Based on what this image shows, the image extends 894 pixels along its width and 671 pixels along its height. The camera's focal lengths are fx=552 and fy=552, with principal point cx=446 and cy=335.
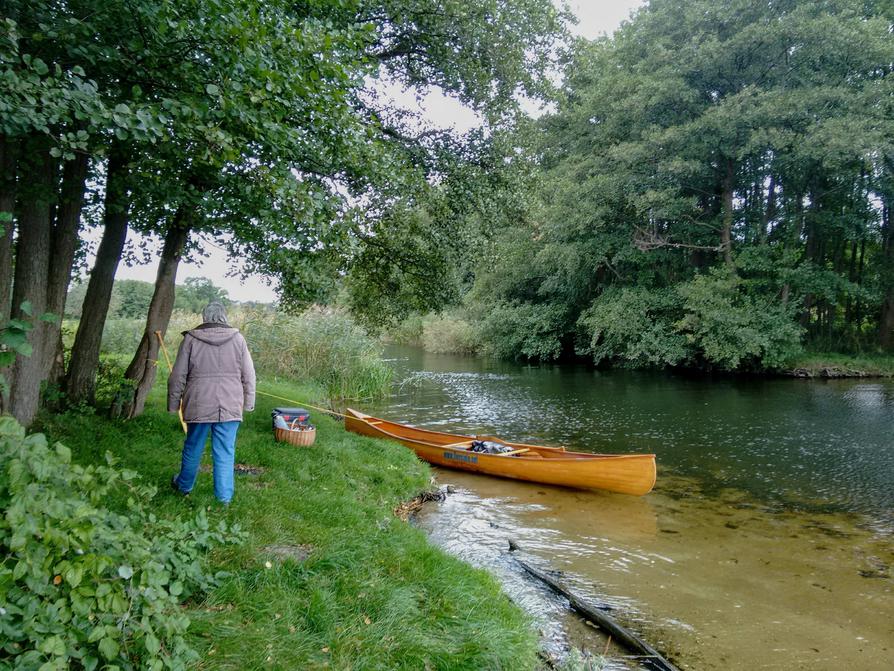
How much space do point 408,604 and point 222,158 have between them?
3.59 meters

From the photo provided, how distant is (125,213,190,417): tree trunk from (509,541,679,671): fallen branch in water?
17.8ft

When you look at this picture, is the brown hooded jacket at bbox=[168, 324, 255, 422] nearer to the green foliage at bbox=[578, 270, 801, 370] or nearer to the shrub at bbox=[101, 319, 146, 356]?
the shrub at bbox=[101, 319, 146, 356]

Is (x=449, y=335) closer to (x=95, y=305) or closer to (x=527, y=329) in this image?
(x=527, y=329)

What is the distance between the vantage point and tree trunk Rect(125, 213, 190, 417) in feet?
23.3

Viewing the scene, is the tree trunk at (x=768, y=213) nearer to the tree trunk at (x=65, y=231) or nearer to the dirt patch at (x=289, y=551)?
the dirt patch at (x=289, y=551)

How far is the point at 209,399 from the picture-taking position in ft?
16.3

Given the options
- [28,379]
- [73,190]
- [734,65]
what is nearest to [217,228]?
[73,190]

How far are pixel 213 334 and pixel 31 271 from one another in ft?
6.04

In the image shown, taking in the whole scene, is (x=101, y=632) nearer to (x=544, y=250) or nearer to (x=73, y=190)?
(x=73, y=190)

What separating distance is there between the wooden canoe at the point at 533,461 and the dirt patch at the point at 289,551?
518cm

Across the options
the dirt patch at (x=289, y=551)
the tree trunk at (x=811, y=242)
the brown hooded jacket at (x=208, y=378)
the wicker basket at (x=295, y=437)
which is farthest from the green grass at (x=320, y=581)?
the tree trunk at (x=811, y=242)

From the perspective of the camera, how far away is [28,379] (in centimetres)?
539

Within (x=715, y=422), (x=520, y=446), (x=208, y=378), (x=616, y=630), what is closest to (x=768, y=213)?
(x=715, y=422)

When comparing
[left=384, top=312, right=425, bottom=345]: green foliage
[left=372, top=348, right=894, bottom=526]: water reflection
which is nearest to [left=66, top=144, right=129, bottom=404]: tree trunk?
[left=372, top=348, right=894, bottom=526]: water reflection
